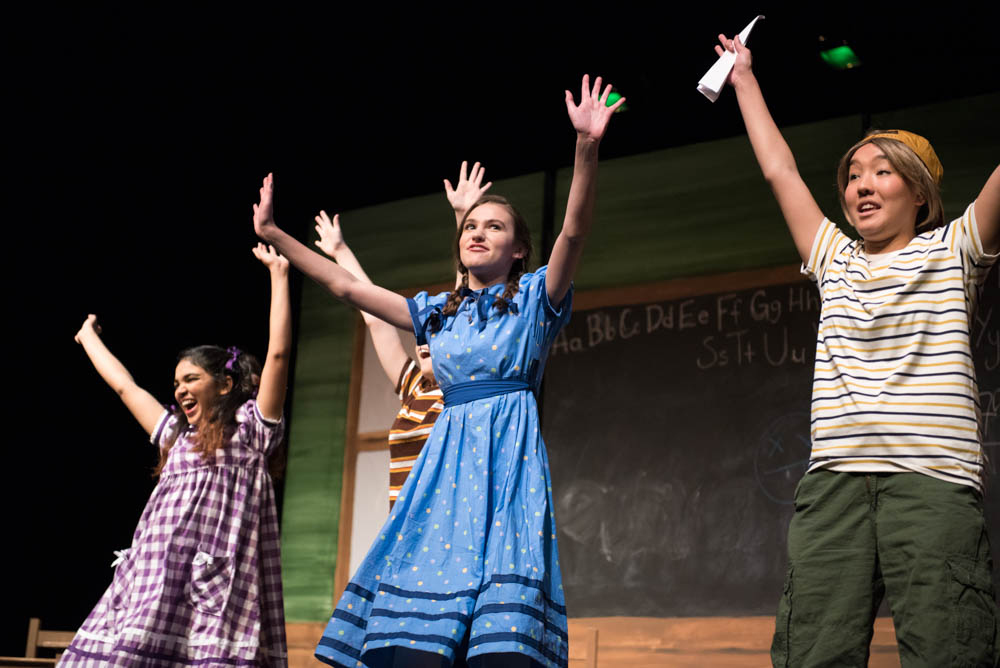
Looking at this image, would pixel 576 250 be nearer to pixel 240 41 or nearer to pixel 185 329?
pixel 240 41

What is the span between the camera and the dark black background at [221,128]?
4.39 meters

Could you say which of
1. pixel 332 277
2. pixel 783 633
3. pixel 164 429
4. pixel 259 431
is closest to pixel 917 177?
pixel 783 633

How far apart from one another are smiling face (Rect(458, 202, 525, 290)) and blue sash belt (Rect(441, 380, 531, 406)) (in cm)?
27

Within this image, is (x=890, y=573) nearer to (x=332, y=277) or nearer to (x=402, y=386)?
(x=332, y=277)

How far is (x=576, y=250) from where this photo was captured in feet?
7.69

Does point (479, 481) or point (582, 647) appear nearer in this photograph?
point (479, 481)

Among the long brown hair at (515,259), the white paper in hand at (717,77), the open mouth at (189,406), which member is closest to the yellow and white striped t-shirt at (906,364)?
the white paper in hand at (717,77)

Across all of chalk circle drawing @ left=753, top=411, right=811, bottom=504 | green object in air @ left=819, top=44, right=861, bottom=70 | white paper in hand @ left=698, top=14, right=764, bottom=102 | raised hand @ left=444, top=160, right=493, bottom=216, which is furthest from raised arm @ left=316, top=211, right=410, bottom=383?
green object in air @ left=819, top=44, right=861, bottom=70

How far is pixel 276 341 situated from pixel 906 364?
1.98 metres

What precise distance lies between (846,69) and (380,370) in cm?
247

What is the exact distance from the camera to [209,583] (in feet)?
11.3

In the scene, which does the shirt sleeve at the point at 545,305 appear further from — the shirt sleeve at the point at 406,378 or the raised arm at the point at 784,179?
the shirt sleeve at the point at 406,378

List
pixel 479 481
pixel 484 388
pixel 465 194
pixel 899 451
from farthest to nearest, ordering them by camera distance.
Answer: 1. pixel 465 194
2. pixel 484 388
3. pixel 479 481
4. pixel 899 451

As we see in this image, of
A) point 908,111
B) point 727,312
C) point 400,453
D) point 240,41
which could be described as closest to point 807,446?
point 727,312
